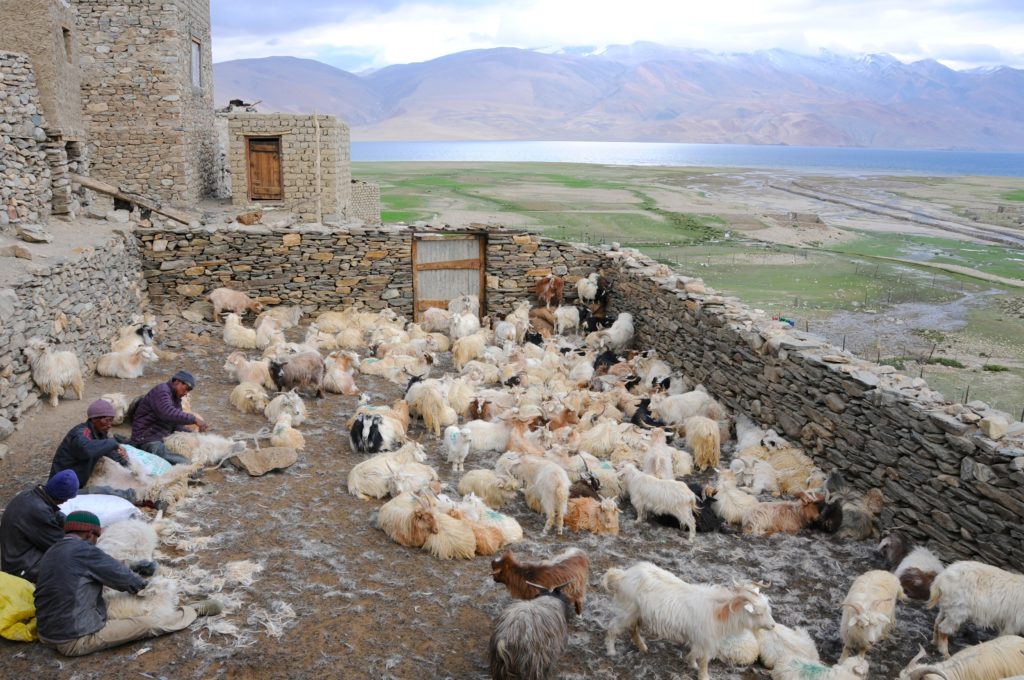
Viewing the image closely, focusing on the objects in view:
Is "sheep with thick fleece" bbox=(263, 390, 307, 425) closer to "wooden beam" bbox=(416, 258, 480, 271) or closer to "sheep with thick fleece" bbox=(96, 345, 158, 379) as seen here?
"sheep with thick fleece" bbox=(96, 345, 158, 379)

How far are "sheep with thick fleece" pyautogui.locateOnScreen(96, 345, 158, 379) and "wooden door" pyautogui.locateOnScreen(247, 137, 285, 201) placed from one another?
8654mm

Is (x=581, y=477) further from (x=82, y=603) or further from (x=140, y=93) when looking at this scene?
(x=140, y=93)

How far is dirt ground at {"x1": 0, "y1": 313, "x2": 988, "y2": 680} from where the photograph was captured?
19.5ft

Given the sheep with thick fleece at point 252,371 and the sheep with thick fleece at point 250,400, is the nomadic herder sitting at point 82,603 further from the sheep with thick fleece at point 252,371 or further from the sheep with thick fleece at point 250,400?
the sheep with thick fleece at point 252,371

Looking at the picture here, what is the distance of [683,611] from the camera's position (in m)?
6.12

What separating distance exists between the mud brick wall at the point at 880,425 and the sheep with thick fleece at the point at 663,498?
2.14 meters

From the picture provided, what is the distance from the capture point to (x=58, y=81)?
49.1 ft

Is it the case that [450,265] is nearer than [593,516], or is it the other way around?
[593,516]

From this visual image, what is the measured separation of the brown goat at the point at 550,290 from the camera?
17531 mm

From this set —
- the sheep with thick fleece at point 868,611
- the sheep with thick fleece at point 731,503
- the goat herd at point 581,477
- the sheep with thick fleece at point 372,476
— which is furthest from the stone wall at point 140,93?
the sheep with thick fleece at point 868,611

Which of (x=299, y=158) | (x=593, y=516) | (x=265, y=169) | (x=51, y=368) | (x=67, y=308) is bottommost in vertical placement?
(x=593, y=516)

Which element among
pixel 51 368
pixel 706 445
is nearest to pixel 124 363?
pixel 51 368

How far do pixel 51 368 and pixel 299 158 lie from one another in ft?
36.2

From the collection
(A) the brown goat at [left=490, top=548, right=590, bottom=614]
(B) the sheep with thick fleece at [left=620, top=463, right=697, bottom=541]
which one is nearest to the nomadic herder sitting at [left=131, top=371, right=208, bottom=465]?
(A) the brown goat at [left=490, top=548, right=590, bottom=614]
